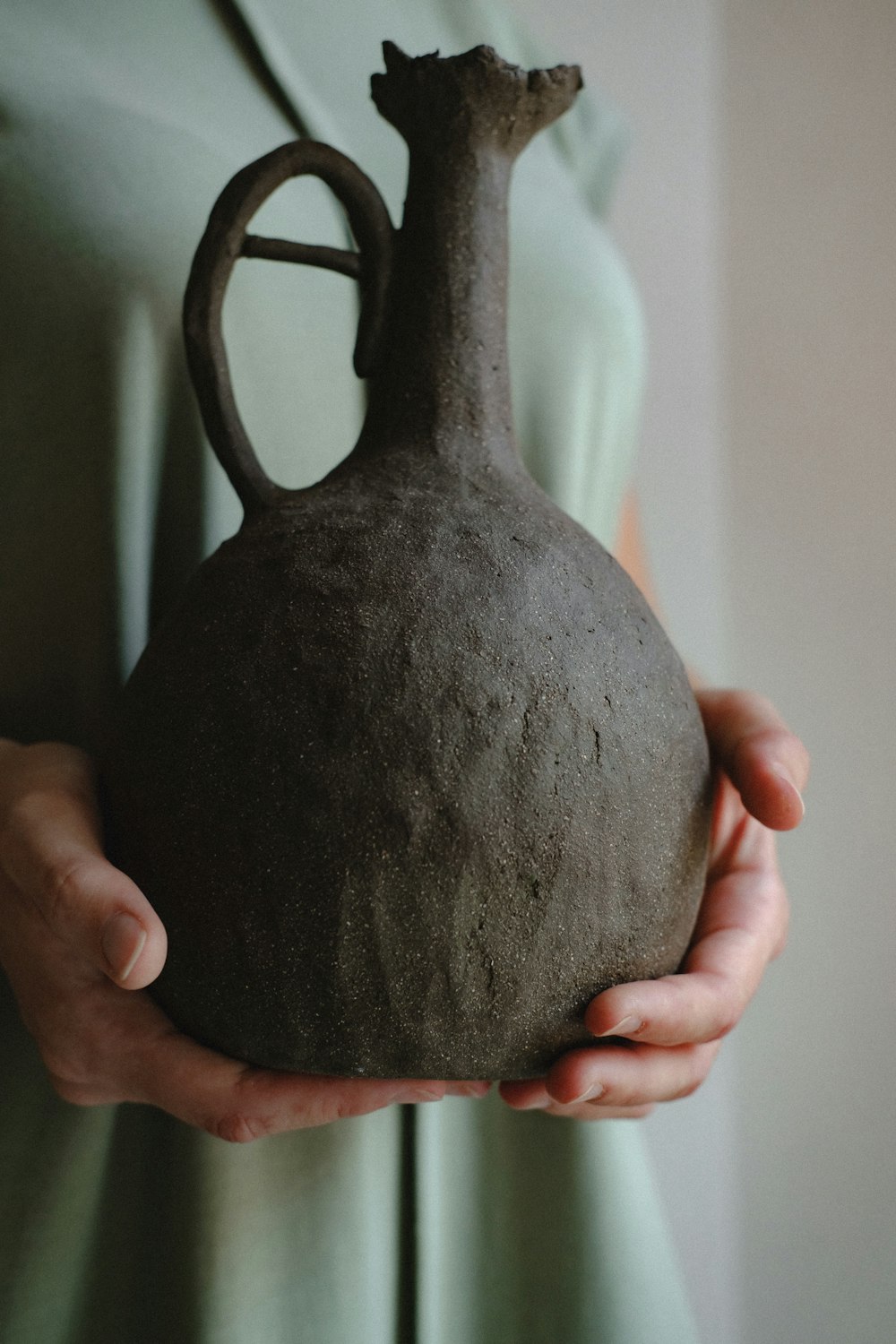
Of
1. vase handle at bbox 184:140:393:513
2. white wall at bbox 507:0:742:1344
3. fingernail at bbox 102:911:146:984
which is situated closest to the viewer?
fingernail at bbox 102:911:146:984

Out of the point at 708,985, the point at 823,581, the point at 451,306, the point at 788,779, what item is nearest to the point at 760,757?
the point at 788,779

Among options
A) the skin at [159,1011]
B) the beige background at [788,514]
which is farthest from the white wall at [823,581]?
the skin at [159,1011]

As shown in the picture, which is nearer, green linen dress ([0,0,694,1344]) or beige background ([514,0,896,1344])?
green linen dress ([0,0,694,1344])

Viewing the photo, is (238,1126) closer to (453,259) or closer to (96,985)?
(96,985)

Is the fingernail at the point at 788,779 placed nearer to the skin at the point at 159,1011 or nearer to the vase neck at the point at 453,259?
the skin at the point at 159,1011

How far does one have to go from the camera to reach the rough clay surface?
0.46m

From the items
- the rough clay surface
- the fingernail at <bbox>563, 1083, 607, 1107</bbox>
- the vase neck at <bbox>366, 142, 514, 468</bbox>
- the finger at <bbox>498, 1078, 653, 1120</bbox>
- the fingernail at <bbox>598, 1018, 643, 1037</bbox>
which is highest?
the vase neck at <bbox>366, 142, 514, 468</bbox>

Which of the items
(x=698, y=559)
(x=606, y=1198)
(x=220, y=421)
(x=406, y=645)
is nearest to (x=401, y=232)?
(x=220, y=421)

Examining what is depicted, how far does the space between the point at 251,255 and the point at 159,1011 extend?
1.25 ft

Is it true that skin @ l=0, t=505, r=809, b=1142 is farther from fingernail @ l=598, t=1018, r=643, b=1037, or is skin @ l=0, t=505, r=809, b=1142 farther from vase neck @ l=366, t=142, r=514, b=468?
vase neck @ l=366, t=142, r=514, b=468

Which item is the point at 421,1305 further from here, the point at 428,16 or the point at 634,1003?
the point at 428,16

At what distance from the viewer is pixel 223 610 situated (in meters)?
0.51

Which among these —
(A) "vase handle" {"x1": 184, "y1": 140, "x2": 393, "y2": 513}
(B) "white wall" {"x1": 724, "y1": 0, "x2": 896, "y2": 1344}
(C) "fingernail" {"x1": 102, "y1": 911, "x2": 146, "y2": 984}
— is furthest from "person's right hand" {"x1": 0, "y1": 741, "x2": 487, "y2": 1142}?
(B) "white wall" {"x1": 724, "y1": 0, "x2": 896, "y2": 1344}

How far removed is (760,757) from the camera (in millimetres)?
579
